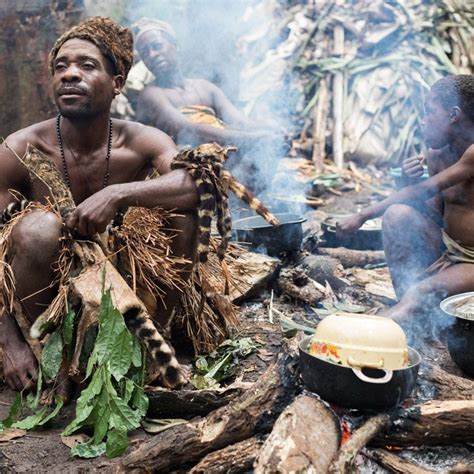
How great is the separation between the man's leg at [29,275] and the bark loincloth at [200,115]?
3.39 metres

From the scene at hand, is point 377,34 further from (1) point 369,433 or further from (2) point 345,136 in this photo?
(1) point 369,433

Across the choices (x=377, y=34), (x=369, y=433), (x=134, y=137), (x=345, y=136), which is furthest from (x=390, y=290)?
(x=377, y=34)

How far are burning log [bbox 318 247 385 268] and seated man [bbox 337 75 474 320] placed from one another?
3.65 feet

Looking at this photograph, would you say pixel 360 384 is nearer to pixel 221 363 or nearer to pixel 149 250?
pixel 221 363

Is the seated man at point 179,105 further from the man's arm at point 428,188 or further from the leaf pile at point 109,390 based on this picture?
the leaf pile at point 109,390

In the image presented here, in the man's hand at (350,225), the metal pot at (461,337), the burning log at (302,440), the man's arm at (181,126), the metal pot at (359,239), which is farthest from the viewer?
the man's arm at (181,126)

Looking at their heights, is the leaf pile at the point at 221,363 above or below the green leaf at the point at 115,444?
below

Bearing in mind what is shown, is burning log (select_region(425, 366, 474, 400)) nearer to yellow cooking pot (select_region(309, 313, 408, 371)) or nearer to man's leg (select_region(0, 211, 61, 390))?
yellow cooking pot (select_region(309, 313, 408, 371))

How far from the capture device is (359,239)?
17.4 feet

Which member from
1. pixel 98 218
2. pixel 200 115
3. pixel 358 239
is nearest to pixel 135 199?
pixel 98 218

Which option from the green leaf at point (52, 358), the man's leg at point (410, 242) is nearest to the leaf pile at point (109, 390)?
the green leaf at point (52, 358)

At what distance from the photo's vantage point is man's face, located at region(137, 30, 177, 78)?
241 inches

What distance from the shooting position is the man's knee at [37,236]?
2697mm

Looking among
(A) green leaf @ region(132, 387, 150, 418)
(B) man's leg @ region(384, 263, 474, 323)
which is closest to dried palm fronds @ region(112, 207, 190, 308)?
(A) green leaf @ region(132, 387, 150, 418)
